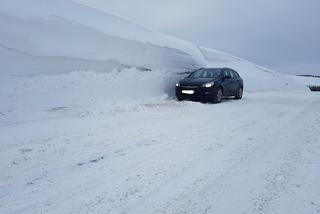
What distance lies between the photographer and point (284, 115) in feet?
33.9

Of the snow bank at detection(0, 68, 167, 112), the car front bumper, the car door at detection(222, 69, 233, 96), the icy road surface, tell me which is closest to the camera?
the icy road surface

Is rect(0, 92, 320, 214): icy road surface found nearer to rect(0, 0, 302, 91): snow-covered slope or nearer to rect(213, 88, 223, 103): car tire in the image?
rect(0, 0, 302, 91): snow-covered slope

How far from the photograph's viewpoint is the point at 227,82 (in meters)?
15.8

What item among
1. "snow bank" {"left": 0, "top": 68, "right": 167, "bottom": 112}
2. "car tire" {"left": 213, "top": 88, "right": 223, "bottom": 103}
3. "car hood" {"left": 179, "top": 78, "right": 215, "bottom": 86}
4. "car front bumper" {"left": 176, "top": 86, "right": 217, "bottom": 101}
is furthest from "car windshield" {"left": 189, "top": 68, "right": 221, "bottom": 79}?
"snow bank" {"left": 0, "top": 68, "right": 167, "bottom": 112}

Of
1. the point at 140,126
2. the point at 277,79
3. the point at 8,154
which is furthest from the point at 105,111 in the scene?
the point at 277,79

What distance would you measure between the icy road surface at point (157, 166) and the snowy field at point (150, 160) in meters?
0.01

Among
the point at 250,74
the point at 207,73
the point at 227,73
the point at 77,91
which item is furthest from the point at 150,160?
the point at 250,74

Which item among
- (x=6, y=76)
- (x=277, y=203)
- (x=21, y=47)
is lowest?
(x=277, y=203)

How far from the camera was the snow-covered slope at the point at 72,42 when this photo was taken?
11.0 m

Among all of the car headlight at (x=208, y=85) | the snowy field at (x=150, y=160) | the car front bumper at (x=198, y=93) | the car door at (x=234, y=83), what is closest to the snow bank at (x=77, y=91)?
the snowy field at (x=150, y=160)

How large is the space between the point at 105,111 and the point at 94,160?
536cm

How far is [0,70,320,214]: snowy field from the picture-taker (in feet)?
12.1

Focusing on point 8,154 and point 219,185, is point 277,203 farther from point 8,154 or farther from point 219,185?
point 8,154

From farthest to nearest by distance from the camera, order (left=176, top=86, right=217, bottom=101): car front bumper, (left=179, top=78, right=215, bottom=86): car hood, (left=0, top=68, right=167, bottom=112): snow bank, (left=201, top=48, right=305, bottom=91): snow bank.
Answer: (left=201, top=48, right=305, bottom=91): snow bank
(left=179, top=78, right=215, bottom=86): car hood
(left=176, top=86, right=217, bottom=101): car front bumper
(left=0, top=68, right=167, bottom=112): snow bank
